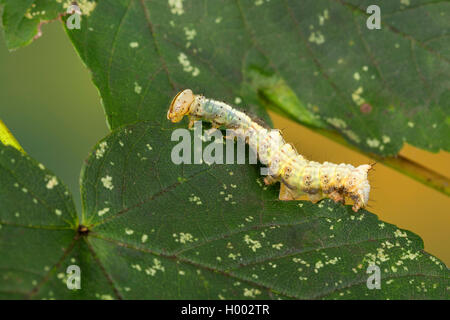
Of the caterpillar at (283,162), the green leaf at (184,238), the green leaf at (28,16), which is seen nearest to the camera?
the green leaf at (184,238)

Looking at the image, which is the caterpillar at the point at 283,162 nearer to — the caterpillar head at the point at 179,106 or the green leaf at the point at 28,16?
the caterpillar head at the point at 179,106

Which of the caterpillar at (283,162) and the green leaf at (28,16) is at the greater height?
the green leaf at (28,16)

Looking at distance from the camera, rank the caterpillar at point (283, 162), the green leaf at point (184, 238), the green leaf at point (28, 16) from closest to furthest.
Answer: the green leaf at point (184, 238) → the green leaf at point (28, 16) → the caterpillar at point (283, 162)

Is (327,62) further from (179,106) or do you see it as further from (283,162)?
(179,106)

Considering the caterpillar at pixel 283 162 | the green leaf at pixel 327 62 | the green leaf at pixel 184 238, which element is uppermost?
the green leaf at pixel 327 62

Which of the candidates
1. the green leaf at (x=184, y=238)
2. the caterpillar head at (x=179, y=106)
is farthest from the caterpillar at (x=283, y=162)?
the green leaf at (x=184, y=238)

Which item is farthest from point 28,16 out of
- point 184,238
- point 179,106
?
point 184,238
